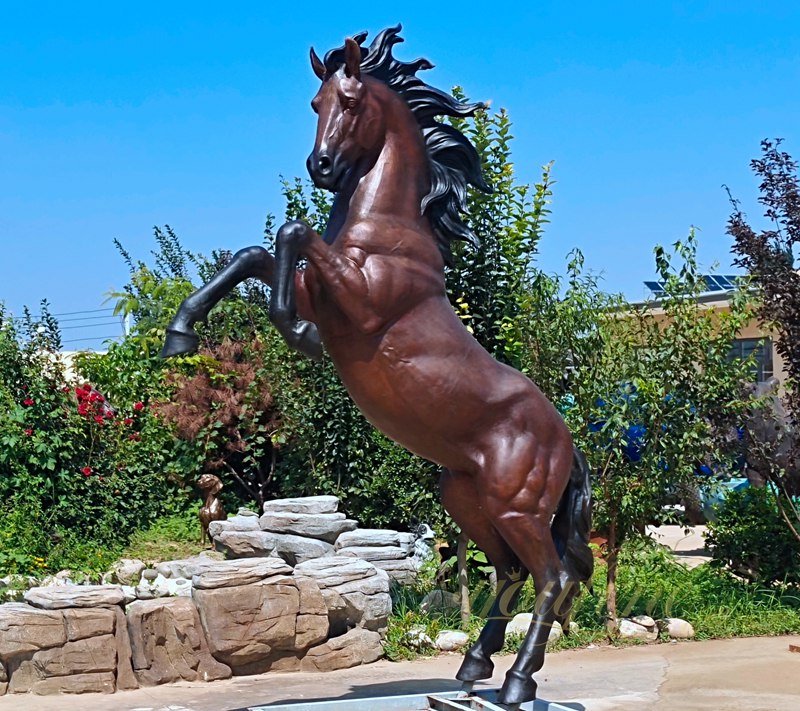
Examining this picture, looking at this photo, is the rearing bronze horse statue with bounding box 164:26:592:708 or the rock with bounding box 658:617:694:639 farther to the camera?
the rock with bounding box 658:617:694:639

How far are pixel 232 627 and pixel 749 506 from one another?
470 centimetres

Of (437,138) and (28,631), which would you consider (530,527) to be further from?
(28,631)

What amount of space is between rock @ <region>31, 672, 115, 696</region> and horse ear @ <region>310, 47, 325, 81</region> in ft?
12.2

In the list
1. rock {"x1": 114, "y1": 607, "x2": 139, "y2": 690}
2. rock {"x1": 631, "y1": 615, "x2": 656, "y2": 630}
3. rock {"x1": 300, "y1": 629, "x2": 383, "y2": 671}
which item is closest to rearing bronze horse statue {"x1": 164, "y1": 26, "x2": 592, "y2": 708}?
rock {"x1": 300, "y1": 629, "x2": 383, "y2": 671}

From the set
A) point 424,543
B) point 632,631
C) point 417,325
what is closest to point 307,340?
point 417,325

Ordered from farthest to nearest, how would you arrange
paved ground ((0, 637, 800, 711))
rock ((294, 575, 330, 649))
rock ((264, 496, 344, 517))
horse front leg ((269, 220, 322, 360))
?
rock ((264, 496, 344, 517)) < rock ((294, 575, 330, 649)) < paved ground ((0, 637, 800, 711)) < horse front leg ((269, 220, 322, 360))

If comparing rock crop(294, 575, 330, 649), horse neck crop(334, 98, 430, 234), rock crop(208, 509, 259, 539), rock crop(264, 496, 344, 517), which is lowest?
rock crop(294, 575, 330, 649)

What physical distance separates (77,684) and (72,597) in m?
0.49

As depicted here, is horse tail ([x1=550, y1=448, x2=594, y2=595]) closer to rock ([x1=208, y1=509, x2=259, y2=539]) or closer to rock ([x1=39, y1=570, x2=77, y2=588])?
rock ([x1=39, y1=570, x2=77, y2=588])

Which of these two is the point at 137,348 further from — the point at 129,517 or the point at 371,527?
the point at 371,527

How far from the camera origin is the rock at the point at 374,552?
321 inches

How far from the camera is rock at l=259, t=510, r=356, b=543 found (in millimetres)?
8461

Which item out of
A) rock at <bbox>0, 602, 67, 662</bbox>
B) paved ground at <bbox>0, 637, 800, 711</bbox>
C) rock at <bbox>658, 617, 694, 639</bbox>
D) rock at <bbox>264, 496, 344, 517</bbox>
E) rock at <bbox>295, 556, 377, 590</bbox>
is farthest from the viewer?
rock at <bbox>264, 496, 344, 517</bbox>

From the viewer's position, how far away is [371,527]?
946cm
